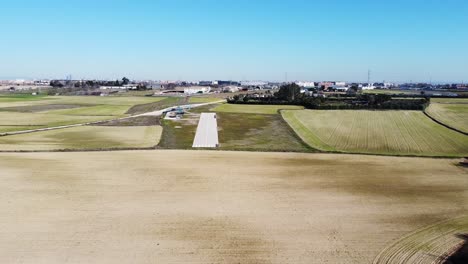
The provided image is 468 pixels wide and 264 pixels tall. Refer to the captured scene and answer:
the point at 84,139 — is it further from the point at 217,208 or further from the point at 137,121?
the point at 217,208

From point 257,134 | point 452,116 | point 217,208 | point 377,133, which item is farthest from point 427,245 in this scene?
point 452,116

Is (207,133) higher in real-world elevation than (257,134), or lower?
higher

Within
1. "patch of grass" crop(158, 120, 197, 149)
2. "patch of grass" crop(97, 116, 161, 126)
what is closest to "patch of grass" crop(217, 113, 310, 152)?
Result: "patch of grass" crop(158, 120, 197, 149)

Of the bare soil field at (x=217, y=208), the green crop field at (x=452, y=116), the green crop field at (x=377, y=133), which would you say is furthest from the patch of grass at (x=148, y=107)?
the green crop field at (x=452, y=116)

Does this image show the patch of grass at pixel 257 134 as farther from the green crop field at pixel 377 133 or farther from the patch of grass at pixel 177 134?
the patch of grass at pixel 177 134

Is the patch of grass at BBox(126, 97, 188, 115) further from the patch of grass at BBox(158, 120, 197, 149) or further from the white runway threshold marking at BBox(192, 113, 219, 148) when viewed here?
the patch of grass at BBox(158, 120, 197, 149)

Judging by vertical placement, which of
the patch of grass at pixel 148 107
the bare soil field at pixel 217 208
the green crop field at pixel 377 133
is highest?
the patch of grass at pixel 148 107
